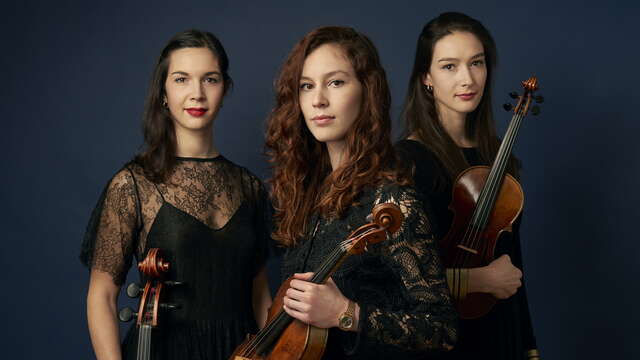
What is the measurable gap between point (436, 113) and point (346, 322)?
0.98 metres

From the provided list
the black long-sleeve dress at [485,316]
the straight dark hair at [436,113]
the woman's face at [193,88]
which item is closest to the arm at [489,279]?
the black long-sleeve dress at [485,316]

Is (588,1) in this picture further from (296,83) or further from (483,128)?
(296,83)

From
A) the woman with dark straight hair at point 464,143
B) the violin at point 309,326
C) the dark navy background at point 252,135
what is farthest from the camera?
the dark navy background at point 252,135

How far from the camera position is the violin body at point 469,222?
2.07 meters

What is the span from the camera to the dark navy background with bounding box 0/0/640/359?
301cm

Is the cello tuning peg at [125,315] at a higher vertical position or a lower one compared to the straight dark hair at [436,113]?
lower

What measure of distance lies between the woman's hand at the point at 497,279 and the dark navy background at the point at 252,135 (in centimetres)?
103

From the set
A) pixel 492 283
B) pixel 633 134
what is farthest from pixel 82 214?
pixel 633 134

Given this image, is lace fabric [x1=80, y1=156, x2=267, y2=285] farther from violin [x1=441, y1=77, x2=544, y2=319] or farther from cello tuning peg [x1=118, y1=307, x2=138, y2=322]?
violin [x1=441, y1=77, x2=544, y2=319]

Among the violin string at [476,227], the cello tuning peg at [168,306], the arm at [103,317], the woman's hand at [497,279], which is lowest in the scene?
the arm at [103,317]

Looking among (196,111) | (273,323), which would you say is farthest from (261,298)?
(273,323)

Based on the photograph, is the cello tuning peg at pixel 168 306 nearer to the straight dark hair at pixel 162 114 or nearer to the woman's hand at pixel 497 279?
the straight dark hair at pixel 162 114

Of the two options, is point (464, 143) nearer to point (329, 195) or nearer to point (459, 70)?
point (459, 70)

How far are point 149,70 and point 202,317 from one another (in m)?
1.23
